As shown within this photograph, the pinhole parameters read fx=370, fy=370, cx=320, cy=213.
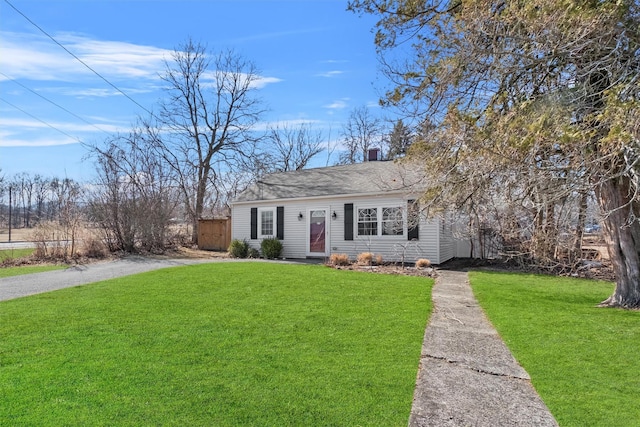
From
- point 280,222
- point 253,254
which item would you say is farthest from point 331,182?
point 253,254

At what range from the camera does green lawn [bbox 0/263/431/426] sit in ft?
8.86

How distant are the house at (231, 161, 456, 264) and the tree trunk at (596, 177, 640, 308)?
5144 mm

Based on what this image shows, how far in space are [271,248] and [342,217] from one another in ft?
10.6

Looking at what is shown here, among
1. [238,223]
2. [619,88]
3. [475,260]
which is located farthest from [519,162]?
[238,223]

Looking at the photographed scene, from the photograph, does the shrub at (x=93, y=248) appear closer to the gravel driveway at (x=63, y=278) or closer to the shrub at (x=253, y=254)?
the gravel driveway at (x=63, y=278)

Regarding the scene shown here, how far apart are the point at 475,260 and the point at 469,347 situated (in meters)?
10.3

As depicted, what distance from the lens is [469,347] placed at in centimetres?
443

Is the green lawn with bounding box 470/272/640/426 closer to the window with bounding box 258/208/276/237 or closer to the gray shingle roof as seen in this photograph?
the gray shingle roof

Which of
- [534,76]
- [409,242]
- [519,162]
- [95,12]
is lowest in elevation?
[409,242]

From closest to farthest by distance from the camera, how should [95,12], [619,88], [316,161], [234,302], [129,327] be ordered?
[619,88] → [129,327] → [234,302] → [95,12] → [316,161]

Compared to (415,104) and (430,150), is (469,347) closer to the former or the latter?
(430,150)

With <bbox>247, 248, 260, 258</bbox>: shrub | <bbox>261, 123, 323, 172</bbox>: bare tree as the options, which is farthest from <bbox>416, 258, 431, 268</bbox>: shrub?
<bbox>261, 123, 323, 172</bbox>: bare tree

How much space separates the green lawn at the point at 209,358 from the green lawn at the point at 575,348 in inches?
45.9

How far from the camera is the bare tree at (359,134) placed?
2748cm
